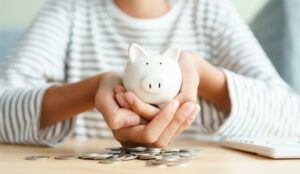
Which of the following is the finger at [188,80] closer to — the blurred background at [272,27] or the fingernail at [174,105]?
the fingernail at [174,105]

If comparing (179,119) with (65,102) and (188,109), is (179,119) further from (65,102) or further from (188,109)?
(65,102)

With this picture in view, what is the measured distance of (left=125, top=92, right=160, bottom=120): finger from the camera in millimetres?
568

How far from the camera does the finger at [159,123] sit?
1.87ft

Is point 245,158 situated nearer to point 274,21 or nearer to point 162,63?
point 162,63

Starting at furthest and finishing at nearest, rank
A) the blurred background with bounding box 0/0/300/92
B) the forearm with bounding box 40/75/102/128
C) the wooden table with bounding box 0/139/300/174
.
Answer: the blurred background with bounding box 0/0/300/92 → the forearm with bounding box 40/75/102/128 → the wooden table with bounding box 0/139/300/174

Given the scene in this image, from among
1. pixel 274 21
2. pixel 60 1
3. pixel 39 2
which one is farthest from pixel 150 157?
pixel 39 2

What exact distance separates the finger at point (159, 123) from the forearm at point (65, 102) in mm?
184

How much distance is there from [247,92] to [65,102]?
292 millimetres

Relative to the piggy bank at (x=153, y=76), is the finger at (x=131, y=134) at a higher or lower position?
lower

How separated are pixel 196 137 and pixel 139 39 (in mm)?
227

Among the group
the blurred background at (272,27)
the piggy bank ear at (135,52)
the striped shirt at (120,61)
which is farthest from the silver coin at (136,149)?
the blurred background at (272,27)

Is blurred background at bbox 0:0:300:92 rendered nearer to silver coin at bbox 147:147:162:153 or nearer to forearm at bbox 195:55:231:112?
forearm at bbox 195:55:231:112

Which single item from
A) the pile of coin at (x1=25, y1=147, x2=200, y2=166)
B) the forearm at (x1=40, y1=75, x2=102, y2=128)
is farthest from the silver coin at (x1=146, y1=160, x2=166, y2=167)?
the forearm at (x1=40, y1=75, x2=102, y2=128)

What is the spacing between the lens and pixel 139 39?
104cm
